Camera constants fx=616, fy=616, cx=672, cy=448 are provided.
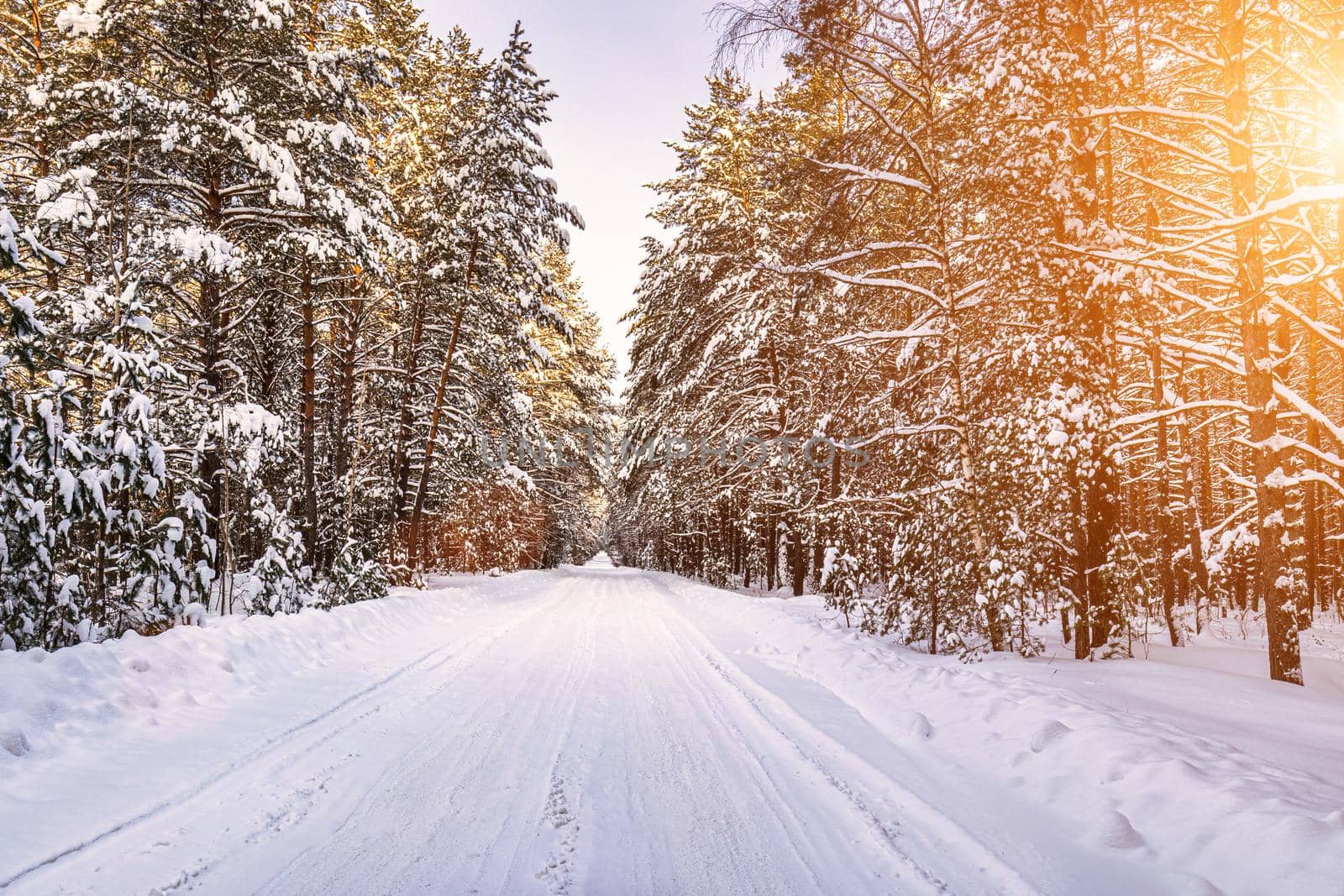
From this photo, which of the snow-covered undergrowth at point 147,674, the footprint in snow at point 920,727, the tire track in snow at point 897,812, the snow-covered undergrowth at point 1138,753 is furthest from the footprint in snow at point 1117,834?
the snow-covered undergrowth at point 147,674

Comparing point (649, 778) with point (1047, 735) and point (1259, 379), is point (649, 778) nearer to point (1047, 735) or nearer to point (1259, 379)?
point (1047, 735)

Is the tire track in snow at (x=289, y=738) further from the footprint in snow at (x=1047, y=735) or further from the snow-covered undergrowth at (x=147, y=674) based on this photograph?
the footprint in snow at (x=1047, y=735)

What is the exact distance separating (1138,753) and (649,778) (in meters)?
3.08

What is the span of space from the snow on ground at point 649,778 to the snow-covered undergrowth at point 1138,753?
0.02m

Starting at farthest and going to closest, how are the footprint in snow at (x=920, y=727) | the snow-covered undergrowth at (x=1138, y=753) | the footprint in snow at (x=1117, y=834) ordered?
the footprint in snow at (x=920, y=727) < the footprint in snow at (x=1117, y=834) < the snow-covered undergrowth at (x=1138, y=753)

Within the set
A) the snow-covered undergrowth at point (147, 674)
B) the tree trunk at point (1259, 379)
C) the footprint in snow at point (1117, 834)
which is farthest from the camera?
the tree trunk at point (1259, 379)

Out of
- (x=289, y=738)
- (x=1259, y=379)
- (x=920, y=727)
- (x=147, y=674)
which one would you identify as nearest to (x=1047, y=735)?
(x=920, y=727)

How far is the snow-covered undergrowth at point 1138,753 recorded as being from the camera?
292 cm

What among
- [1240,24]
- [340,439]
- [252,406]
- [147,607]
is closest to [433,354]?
[340,439]

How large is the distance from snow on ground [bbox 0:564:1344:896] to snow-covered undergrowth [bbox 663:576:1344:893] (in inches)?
0.8

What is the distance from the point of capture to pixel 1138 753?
3811 mm

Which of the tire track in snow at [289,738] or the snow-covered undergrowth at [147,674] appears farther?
the snow-covered undergrowth at [147,674]

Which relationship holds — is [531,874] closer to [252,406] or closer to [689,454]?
[252,406]

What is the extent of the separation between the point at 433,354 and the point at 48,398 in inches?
490
